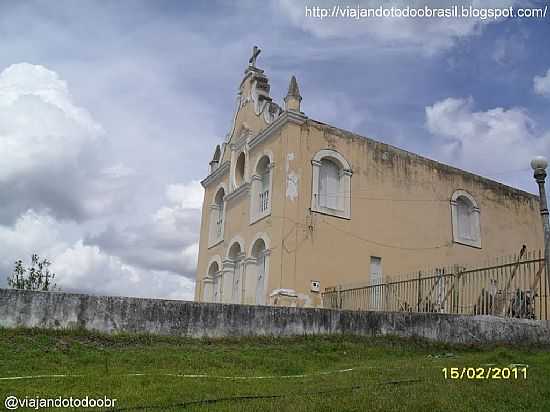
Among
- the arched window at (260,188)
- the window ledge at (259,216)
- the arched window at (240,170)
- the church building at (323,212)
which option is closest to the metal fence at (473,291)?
the church building at (323,212)

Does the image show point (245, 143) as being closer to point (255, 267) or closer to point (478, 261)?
point (255, 267)

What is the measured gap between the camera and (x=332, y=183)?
19484 mm

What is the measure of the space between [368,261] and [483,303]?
5396 millimetres

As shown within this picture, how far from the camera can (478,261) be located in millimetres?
22031

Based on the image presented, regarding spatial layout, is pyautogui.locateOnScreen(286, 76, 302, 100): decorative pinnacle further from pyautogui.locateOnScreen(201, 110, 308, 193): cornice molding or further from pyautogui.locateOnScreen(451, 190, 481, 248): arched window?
pyautogui.locateOnScreen(451, 190, 481, 248): arched window

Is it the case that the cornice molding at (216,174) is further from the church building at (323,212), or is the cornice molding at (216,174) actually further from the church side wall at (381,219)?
the church side wall at (381,219)

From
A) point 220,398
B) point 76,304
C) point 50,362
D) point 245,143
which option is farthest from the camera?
point 245,143

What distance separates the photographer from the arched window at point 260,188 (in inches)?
791

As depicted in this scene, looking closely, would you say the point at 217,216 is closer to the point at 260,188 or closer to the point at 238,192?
the point at 238,192

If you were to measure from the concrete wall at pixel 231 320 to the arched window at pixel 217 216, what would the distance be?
12.0 metres

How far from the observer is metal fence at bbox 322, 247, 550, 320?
45.1 ft

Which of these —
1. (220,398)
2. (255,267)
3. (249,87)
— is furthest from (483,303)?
(249,87)

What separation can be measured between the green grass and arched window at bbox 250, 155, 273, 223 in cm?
876

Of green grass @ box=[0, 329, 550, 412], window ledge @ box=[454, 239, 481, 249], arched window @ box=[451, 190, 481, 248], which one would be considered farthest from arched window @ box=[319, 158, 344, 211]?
green grass @ box=[0, 329, 550, 412]
